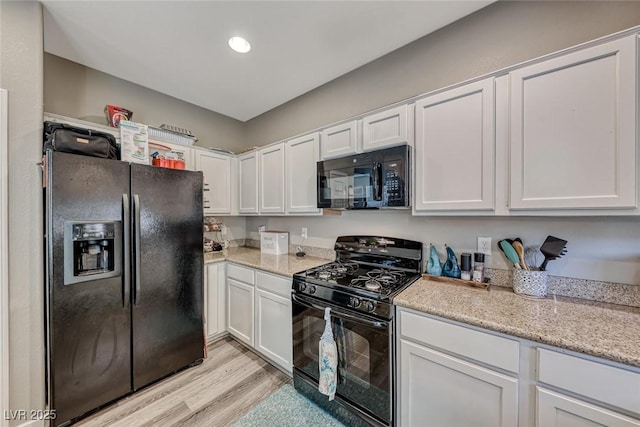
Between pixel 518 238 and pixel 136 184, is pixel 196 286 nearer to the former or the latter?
pixel 136 184

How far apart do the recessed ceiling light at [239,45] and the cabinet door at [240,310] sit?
2104 millimetres

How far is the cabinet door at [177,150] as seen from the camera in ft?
7.98

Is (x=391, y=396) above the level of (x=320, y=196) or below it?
below

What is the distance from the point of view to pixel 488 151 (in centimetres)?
140

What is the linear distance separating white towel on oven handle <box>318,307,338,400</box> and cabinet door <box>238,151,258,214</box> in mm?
1777

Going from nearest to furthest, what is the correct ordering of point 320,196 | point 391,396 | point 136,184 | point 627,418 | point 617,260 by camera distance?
point 627,418 < point 617,260 < point 391,396 < point 136,184 < point 320,196

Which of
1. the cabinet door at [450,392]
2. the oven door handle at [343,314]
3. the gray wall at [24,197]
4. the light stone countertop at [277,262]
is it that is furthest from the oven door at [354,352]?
the gray wall at [24,197]

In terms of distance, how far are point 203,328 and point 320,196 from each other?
1.65m

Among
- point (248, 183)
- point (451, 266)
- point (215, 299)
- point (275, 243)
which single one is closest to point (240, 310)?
point (215, 299)

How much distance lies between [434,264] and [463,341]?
26.7 inches

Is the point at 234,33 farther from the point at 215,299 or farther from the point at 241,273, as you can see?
the point at 215,299

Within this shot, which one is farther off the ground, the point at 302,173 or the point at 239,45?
the point at 239,45

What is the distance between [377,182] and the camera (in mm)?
1769

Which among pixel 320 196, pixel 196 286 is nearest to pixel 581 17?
pixel 320 196
